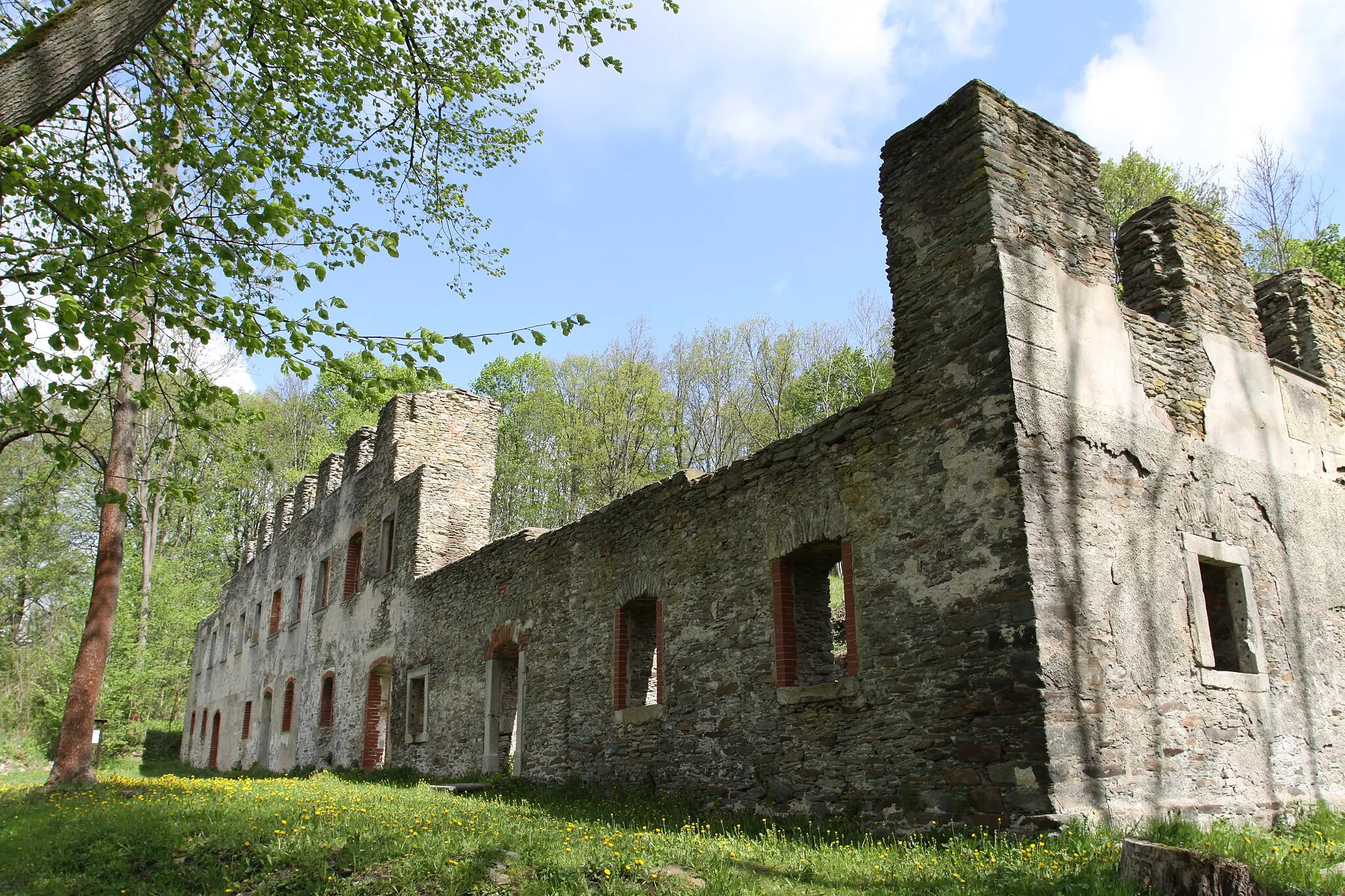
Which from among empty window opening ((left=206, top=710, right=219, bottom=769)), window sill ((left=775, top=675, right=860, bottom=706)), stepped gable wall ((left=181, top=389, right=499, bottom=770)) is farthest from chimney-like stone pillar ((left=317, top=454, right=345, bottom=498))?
window sill ((left=775, top=675, right=860, bottom=706))

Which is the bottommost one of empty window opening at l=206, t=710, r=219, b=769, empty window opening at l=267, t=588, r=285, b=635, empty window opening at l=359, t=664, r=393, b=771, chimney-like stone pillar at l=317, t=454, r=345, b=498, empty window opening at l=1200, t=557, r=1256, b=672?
empty window opening at l=206, t=710, r=219, b=769

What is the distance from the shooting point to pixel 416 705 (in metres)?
16.5

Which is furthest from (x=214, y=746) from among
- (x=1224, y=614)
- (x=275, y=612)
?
(x=1224, y=614)

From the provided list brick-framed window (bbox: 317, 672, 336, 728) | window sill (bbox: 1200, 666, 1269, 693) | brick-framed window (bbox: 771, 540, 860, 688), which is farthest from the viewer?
brick-framed window (bbox: 317, 672, 336, 728)

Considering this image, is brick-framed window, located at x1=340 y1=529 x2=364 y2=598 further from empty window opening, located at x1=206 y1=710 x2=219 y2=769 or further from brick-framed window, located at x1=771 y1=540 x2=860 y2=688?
brick-framed window, located at x1=771 y1=540 x2=860 y2=688

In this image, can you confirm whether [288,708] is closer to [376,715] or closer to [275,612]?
[275,612]

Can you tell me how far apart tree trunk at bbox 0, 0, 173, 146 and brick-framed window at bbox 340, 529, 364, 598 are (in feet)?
53.6

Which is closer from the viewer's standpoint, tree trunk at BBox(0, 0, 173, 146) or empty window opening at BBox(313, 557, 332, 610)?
tree trunk at BBox(0, 0, 173, 146)

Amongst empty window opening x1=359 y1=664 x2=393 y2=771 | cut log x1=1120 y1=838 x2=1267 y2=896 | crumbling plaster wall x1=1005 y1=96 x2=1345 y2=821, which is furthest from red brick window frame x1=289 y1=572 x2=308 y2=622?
cut log x1=1120 y1=838 x2=1267 y2=896

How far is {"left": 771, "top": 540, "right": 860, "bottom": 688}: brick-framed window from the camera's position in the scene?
28.8 ft

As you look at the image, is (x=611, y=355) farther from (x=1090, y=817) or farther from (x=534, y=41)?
(x=1090, y=817)

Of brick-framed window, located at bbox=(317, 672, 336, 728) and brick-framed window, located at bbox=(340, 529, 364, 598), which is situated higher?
brick-framed window, located at bbox=(340, 529, 364, 598)

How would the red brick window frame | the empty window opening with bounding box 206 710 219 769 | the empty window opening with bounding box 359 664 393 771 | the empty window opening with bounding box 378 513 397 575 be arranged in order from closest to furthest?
the empty window opening with bounding box 359 664 393 771
the empty window opening with bounding box 378 513 397 575
the red brick window frame
the empty window opening with bounding box 206 710 219 769

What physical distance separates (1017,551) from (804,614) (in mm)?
2761
